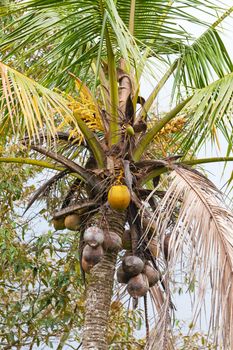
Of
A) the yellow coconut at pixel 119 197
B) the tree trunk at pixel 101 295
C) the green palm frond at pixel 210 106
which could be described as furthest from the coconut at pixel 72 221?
the green palm frond at pixel 210 106

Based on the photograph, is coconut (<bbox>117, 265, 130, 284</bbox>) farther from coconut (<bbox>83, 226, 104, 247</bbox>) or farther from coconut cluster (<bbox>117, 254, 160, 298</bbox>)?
coconut (<bbox>83, 226, 104, 247</bbox>)

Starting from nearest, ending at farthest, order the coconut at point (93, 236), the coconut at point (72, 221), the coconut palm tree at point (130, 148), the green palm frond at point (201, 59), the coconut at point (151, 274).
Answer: the coconut palm tree at point (130, 148) < the coconut at point (93, 236) < the coconut at point (151, 274) < the coconut at point (72, 221) < the green palm frond at point (201, 59)

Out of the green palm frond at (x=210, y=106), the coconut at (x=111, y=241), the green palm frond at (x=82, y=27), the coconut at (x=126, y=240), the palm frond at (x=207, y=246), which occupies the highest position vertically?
the green palm frond at (x=82, y=27)

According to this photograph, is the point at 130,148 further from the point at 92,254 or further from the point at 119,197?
the point at 92,254

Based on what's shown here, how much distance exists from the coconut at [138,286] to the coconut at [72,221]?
46cm

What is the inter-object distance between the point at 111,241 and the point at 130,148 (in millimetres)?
521

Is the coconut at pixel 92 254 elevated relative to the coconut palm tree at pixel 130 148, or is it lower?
lower

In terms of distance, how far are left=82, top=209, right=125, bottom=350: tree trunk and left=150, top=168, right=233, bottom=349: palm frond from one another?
21.0 inches

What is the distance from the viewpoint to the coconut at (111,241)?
396 centimetres

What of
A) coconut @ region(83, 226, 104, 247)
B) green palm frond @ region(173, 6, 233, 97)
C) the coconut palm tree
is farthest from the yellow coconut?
green palm frond @ region(173, 6, 233, 97)

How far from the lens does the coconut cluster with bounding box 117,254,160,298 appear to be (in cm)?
390

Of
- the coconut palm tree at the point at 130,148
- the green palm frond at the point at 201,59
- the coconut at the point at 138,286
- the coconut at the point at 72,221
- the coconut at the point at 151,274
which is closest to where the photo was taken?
the coconut palm tree at the point at 130,148

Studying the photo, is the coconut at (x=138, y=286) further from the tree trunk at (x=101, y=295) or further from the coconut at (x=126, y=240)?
the coconut at (x=126, y=240)

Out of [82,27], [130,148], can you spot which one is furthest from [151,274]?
[82,27]
